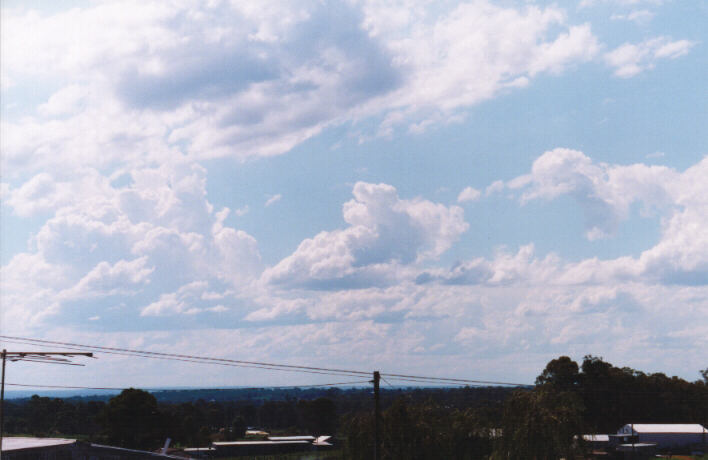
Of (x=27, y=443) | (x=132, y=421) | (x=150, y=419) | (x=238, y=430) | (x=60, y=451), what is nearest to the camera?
(x=27, y=443)

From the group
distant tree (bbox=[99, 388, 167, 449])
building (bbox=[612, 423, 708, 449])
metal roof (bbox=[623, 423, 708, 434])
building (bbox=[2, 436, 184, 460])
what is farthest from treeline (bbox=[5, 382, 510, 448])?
building (bbox=[2, 436, 184, 460])

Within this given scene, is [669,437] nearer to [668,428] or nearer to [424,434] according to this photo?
[668,428]

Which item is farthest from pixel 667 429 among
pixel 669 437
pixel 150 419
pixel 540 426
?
pixel 150 419

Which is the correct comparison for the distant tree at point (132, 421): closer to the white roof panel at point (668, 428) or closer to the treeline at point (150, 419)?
the treeline at point (150, 419)

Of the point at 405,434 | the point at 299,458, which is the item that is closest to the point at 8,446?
the point at 405,434

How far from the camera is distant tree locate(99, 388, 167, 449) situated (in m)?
95.4

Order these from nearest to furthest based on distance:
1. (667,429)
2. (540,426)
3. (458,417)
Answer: (540,426) → (458,417) → (667,429)

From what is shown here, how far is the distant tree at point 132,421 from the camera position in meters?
95.4

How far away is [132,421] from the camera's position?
95.9 m

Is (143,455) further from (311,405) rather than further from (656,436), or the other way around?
(311,405)

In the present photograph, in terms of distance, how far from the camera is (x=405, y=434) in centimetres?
4791

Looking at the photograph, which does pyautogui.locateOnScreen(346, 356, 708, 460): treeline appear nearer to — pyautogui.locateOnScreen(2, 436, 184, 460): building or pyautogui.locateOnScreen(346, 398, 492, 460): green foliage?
pyautogui.locateOnScreen(346, 398, 492, 460): green foliage

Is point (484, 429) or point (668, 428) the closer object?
point (484, 429)

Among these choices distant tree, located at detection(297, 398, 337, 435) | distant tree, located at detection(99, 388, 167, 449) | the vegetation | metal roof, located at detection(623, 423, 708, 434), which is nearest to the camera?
the vegetation
